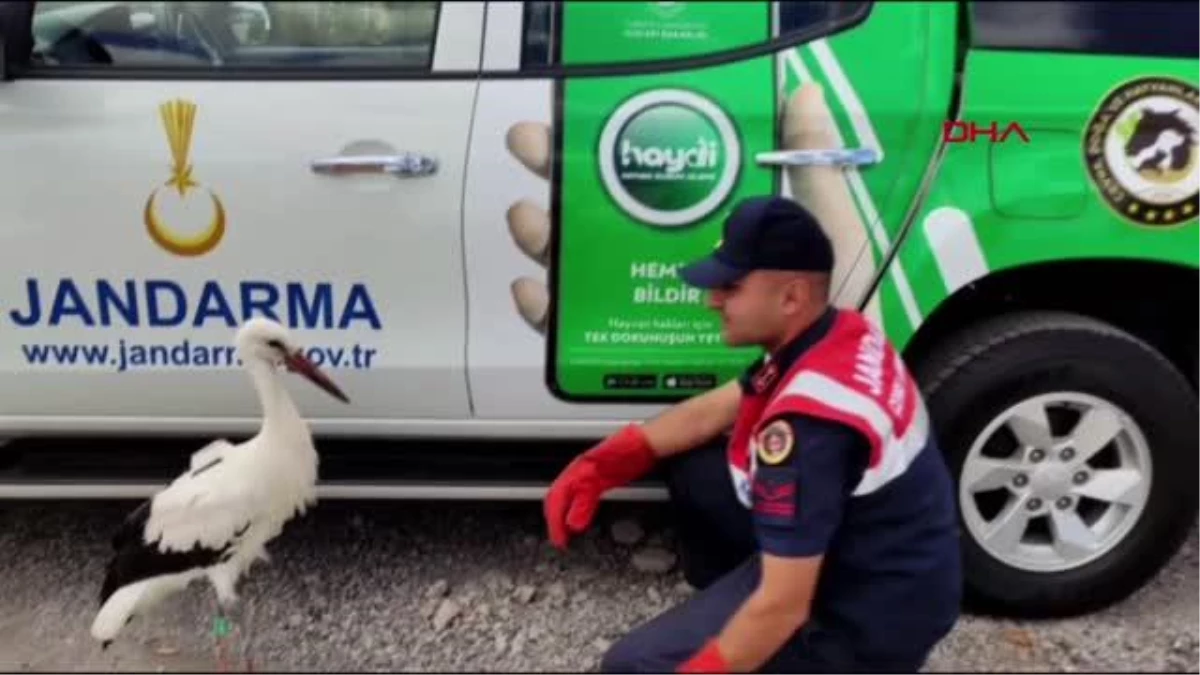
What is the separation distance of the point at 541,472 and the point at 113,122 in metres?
1.23

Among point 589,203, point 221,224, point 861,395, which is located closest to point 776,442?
point 861,395

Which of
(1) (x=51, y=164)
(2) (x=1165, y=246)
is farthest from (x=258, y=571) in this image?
(2) (x=1165, y=246)

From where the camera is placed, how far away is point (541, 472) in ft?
10.2

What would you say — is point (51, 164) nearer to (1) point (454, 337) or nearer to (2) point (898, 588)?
(1) point (454, 337)

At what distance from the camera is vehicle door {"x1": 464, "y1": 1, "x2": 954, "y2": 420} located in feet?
9.38

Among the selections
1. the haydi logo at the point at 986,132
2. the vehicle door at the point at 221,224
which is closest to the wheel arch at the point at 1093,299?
the haydi logo at the point at 986,132

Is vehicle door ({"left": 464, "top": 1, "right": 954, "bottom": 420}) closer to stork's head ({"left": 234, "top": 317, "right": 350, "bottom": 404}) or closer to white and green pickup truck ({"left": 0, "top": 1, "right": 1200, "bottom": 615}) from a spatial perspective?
white and green pickup truck ({"left": 0, "top": 1, "right": 1200, "bottom": 615})

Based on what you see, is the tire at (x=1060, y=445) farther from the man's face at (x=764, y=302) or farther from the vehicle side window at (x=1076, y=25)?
the man's face at (x=764, y=302)

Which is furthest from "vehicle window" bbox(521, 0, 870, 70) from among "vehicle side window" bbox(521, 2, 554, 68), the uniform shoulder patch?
the uniform shoulder patch

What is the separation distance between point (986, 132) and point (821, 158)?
36 cm

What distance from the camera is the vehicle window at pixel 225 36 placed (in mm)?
3004

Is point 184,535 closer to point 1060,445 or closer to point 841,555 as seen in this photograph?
point 841,555

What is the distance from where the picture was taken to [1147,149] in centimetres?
284

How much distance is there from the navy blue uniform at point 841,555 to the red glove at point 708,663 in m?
0.11
